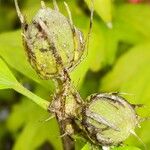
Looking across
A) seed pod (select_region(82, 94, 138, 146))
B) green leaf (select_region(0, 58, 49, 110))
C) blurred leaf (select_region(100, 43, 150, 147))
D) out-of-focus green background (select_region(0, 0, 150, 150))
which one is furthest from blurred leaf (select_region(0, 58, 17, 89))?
blurred leaf (select_region(100, 43, 150, 147))

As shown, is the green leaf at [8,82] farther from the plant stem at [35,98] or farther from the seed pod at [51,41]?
the seed pod at [51,41]

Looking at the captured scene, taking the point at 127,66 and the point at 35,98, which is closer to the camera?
the point at 35,98

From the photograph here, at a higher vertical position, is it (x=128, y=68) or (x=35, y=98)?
(x=35, y=98)

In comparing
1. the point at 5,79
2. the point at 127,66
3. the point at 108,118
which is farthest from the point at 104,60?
the point at 108,118

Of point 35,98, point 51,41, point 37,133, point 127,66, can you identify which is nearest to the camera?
point 51,41

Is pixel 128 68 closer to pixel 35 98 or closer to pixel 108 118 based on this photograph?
pixel 35 98

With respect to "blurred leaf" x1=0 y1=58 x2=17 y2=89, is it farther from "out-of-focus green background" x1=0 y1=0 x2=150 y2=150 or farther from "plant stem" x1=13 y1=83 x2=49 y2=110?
"out-of-focus green background" x1=0 y1=0 x2=150 y2=150

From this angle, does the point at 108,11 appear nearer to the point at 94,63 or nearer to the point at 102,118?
the point at 94,63
